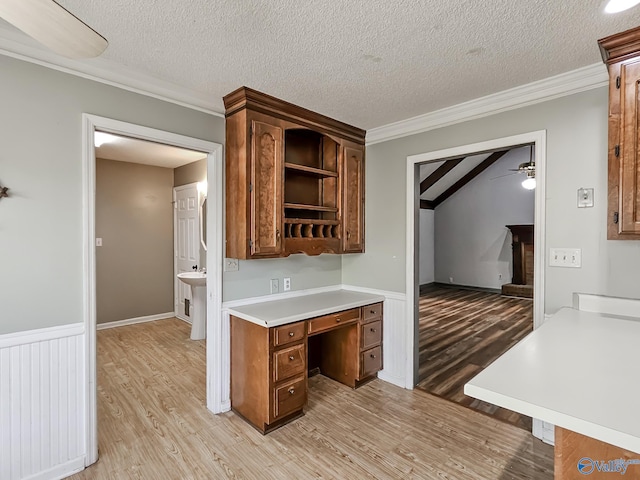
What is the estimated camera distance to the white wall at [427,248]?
8.66 metres

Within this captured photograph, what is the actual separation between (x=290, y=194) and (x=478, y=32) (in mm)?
1856

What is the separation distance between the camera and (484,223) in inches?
320

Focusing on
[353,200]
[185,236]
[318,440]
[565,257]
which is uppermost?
[353,200]

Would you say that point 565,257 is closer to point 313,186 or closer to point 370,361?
point 370,361

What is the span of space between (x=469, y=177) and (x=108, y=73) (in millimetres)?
7971

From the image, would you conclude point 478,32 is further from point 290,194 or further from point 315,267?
point 315,267

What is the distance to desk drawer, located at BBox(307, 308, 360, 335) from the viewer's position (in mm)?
2613

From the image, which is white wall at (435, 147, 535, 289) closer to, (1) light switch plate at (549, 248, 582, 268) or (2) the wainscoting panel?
(1) light switch plate at (549, 248, 582, 268)

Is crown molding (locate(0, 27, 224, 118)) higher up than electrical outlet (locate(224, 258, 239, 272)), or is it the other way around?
crown molding (locate(0, 27, 224, 118))

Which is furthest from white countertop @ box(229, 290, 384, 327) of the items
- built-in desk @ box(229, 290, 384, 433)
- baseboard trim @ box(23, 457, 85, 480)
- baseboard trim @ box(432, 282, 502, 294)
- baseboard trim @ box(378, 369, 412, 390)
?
baseboard trim @ box(432, 282, 502, 294)

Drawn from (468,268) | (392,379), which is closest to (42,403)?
(392,379)

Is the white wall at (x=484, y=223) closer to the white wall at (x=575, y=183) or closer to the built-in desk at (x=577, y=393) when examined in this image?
the white wall at (x=575, y=183)

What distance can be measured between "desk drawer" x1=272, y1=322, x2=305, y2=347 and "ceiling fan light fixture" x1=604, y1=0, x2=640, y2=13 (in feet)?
8.01

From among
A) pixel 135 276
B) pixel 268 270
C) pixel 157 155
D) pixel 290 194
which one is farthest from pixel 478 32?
pixel 135 276
